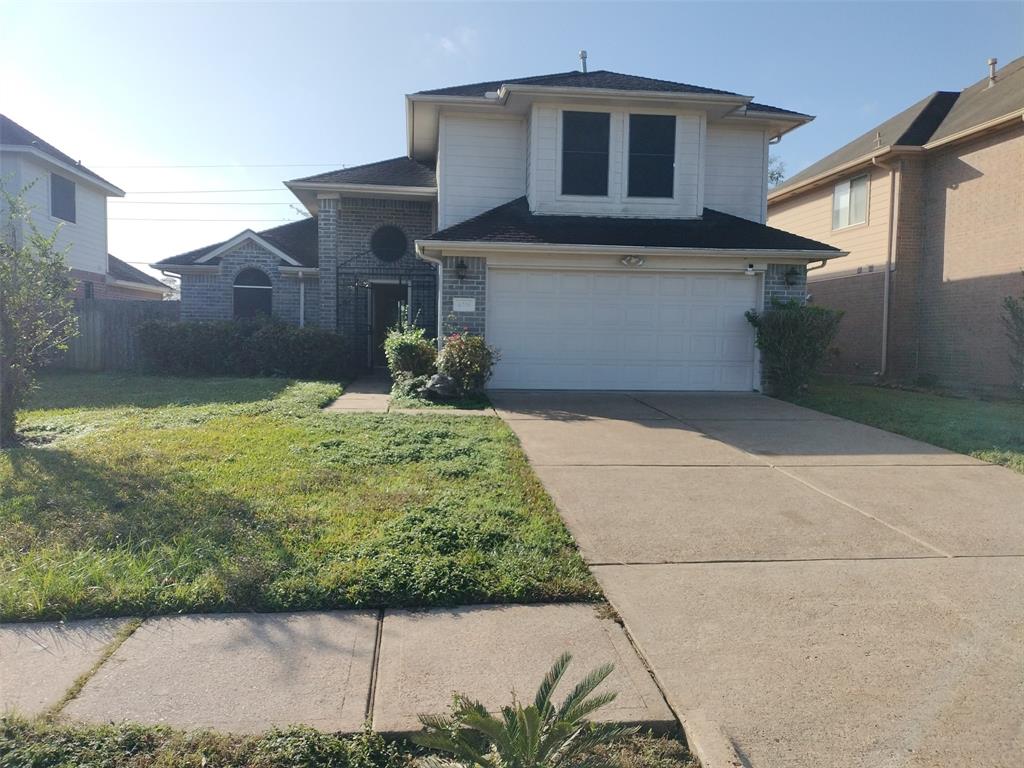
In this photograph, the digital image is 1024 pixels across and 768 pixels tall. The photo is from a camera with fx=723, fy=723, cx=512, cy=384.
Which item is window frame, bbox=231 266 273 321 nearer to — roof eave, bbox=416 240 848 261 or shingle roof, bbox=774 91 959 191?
roof eave, bbox=416 240 848 261

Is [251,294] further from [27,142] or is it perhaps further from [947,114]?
[947,114]

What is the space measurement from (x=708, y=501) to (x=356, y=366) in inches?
480

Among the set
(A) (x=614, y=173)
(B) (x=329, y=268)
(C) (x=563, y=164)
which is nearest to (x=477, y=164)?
(C) (x=563, y=164)

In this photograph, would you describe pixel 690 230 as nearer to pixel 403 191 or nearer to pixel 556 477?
pixel 403 191

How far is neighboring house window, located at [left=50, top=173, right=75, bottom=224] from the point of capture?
21281mm

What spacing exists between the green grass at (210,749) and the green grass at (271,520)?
3.81ft

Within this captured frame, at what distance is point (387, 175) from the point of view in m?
17.2

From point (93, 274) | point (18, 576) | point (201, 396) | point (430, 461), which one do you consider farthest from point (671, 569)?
point (93, 274)

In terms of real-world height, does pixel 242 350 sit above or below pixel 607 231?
below

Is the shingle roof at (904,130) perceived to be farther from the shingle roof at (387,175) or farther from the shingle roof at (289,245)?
the shingle roof at (289,245)

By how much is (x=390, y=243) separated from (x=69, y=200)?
467 inches

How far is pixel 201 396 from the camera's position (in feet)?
38.3

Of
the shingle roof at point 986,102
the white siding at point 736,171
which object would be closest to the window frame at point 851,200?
the shingle roof at point 986,102

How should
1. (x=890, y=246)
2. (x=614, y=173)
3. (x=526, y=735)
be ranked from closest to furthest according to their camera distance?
(x=526, y=735)
(x=614, y=173)
(x=890, y=246)
